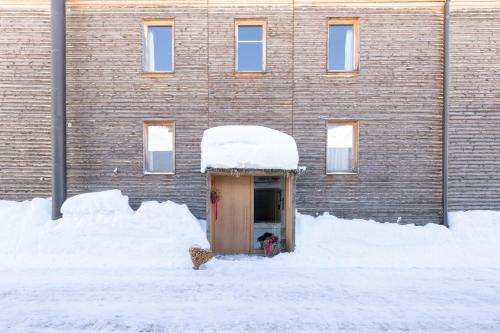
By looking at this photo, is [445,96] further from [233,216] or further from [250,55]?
[233,216]

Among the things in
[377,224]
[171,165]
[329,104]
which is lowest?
[377,224]

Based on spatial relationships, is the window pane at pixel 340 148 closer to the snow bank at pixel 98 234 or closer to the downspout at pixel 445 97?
the downspout at pixel 445 97

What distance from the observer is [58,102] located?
929 cm

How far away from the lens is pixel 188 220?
28.6 feet

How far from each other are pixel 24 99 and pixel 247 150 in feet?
26.9

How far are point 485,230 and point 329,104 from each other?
6351mm

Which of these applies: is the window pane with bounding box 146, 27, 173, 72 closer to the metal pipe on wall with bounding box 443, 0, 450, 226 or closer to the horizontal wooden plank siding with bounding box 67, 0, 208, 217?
the horizontal wooden plank siding with bounding box 67, 0, 208, 217

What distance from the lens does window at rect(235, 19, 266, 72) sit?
9.96 metres

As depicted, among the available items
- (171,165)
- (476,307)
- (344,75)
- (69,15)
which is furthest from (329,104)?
(69,15)

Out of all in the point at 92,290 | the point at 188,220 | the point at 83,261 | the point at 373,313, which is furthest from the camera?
the point at 188,220

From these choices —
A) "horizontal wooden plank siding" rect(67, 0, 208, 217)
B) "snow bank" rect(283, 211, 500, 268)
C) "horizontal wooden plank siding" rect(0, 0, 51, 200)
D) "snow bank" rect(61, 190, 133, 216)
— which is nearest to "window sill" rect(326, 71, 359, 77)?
"horizontal wooden plank siding" rect(67, 0, 208, 217)

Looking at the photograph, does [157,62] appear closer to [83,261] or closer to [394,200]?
[83,261]

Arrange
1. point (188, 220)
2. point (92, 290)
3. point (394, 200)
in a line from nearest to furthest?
point (92, 290) < point (188, 220) < point (394, 200)

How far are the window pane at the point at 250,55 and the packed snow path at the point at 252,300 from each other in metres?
6.78
